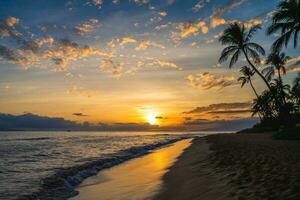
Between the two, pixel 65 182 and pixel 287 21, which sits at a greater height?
pixel 287 21

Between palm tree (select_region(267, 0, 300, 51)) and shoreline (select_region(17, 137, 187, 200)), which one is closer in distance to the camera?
shoreline (select_region(17, 137, 187, 200))

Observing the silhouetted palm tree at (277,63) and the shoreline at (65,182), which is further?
the silhouetted palm tree at (277,63)

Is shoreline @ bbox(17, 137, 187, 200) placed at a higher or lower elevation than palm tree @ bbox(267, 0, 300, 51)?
lower

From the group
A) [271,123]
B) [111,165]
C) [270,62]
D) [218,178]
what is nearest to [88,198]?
[218,178]

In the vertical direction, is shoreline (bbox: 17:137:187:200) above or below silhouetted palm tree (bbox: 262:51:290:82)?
below

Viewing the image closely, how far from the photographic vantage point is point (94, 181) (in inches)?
527

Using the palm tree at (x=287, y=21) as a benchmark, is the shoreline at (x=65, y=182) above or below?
below

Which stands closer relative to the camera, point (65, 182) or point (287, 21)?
point (65, 182)

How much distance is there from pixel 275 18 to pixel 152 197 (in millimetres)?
23466

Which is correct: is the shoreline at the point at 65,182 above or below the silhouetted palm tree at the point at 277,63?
below

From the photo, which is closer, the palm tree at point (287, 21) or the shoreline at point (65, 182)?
the shoreline at point (65, 182)

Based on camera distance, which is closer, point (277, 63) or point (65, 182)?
point (65, 182)

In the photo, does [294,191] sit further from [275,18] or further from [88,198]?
[275,18]

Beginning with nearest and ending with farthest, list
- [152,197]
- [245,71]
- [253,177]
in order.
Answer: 1. [253,177]
2. [152,197]
3. [245,71]
